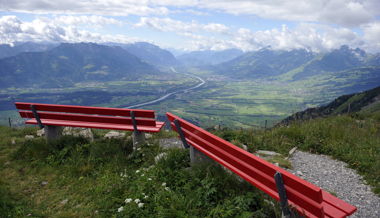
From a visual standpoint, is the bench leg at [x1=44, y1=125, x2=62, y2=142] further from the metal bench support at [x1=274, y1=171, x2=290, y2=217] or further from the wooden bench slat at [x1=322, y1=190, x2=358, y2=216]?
Result: the wooden bench slat at [x1=322, y1=190, x2=358, y2=216]

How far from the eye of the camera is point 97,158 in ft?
17.3

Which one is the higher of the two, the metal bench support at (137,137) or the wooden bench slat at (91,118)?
the wooden bench slat at (91,118)

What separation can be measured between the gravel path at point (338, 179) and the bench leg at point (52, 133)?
21.7 feet

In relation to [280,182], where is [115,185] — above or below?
below

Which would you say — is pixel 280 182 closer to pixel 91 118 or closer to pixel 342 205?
pixel 342 205

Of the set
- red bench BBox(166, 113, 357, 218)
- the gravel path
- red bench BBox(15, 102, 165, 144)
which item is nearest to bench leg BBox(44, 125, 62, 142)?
red bench BBox(15, 102, 165, 144)

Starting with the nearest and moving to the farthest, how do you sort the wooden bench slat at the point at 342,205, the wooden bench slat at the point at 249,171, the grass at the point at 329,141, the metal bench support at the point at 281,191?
1. the wooden bench slat at the point at 249,171
2. the metal bench support at the point at 281,191
3. the wooden bench slat at the point at 342,205
4. the grass at the point at 329,141

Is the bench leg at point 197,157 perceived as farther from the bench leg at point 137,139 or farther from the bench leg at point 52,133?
the bench leg at point 52,133

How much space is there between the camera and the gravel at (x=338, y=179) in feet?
13.3

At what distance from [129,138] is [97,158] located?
136 centimetres

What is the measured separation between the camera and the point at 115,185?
12.9 feet

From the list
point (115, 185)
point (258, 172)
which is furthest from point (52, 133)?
point (258, 172)

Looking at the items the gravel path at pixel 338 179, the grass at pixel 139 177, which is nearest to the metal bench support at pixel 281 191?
the grass at pixel 139 177

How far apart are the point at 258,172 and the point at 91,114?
4787 millimetres
